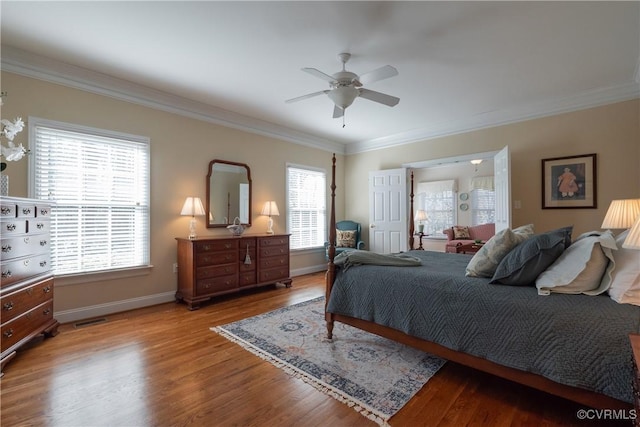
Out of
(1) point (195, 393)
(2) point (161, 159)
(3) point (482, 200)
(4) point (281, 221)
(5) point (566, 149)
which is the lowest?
(1) point (195, 393)

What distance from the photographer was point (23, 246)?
7.96 feet

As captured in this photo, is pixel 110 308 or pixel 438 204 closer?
pixel 110 308

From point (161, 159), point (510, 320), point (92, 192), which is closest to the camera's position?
point (510, 320)

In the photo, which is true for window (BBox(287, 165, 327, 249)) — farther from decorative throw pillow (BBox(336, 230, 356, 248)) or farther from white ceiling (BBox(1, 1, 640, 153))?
white ceiling (BBox(1, 1, 640, 153))

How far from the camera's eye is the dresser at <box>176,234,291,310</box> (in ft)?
12.2

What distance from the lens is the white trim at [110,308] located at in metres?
3.15

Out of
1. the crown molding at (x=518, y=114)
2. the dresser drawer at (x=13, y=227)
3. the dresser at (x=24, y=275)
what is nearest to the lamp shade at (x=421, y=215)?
the crown molding at (x=518, y=114)

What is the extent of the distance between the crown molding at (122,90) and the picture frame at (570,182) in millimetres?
4038

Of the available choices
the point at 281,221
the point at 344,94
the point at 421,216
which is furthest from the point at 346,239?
the point at 344,94

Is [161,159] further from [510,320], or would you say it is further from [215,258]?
[510,320]

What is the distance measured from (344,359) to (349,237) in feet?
12.0

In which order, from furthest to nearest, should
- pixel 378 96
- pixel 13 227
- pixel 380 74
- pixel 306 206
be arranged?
pixel 306 206 < pixel 378 96 < pixel 380 74 < pixel 13 227

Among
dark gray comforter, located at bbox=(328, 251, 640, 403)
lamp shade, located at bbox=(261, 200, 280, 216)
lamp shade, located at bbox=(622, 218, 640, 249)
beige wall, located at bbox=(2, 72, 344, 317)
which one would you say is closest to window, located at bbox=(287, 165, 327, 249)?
beige wall, located at bbox=(2, 72, 344, 317)

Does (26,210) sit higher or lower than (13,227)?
higher
